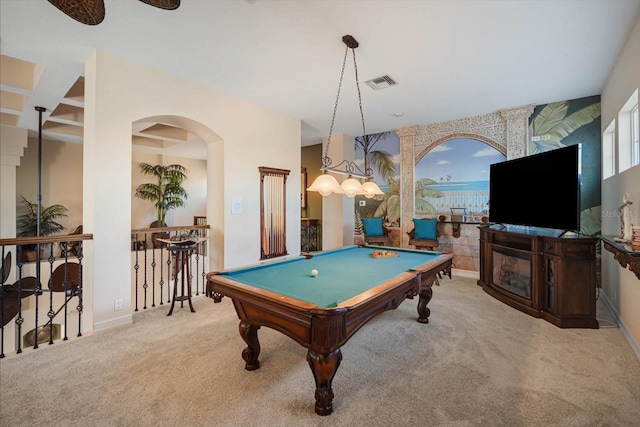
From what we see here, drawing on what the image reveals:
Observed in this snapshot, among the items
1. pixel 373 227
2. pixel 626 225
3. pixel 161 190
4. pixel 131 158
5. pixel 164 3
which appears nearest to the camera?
pixel 164 3

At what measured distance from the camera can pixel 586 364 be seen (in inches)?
90.1

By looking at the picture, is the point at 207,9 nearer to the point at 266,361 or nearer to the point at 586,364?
the point at 266,361

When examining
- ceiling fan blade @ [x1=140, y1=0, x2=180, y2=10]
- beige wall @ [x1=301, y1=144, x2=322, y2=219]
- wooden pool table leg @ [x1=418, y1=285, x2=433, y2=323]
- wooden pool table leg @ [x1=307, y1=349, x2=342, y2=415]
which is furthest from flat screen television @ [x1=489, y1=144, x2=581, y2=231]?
beige wall @ [x1=301, y1=144, x2=322, y2=219]

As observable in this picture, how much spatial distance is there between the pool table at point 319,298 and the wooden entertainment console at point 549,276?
144 centimetres

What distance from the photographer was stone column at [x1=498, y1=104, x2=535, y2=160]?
4703 mm

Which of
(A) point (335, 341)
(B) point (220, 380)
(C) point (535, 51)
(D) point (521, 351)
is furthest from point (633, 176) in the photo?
(B) point (220, 380)

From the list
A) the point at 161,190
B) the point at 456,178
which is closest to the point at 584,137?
the point at 456,178

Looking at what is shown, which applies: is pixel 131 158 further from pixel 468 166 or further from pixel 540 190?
pixel 468 166

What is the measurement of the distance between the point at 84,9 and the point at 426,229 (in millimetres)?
5210

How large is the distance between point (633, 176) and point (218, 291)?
12.9 feet

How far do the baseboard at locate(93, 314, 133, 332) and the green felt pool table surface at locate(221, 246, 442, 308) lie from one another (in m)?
1.71

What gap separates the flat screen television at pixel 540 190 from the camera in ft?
10.0

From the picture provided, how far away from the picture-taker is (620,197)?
3158mm

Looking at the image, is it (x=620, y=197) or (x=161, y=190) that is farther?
(x=161, y=190)
